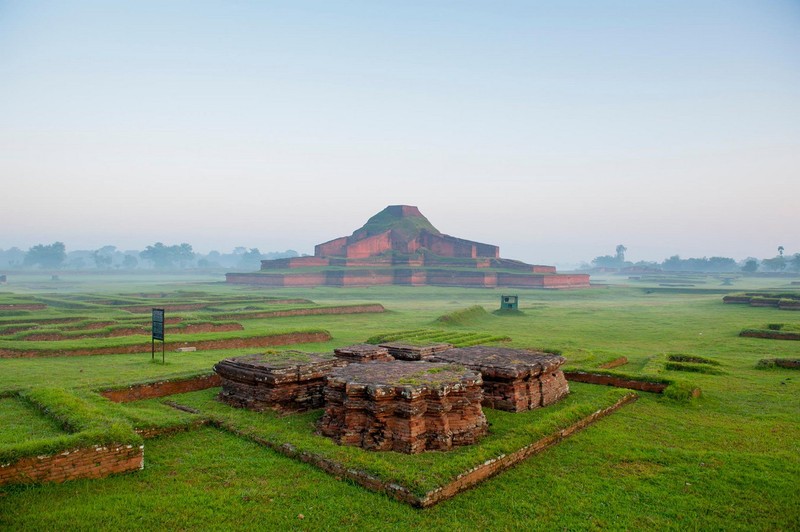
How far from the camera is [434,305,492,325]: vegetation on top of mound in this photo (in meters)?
21.3

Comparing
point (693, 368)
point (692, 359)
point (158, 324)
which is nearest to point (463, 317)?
point (692, 359)

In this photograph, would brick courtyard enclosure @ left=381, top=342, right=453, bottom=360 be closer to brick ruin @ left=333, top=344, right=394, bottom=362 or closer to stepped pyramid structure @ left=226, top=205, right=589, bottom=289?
brick ruin @ left=333, top=344, right=394, bottom=362

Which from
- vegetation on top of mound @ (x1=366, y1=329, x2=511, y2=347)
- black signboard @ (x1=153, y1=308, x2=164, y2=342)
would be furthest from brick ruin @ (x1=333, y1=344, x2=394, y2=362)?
vegetation on top of mound @ (x1=366, y1=329, x2=511, y2=347)

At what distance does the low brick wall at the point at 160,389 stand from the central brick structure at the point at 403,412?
3.19 metres

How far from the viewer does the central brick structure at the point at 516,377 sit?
7.33 metres

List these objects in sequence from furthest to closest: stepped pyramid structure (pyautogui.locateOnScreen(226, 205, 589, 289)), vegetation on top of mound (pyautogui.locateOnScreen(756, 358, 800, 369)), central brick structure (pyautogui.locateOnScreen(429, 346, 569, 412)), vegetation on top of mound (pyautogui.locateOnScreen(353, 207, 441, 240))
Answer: vegetation on top of mound (pyautogui.locateOnScreen(353, 207, 441, 240)) < stepped pyramid structure (pyautogui.locateOnScreen(226, 205, 589, 289)) < vegetation on top of mound (pyautogui.locateOnScreen(756, 358, 800, 369)) < central brick structure (pyautogui.locateOnScreen(429, 346, 569, 412))

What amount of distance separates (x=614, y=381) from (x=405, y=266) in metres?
45.5

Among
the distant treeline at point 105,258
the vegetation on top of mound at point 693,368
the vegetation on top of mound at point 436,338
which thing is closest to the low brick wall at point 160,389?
the vegetation on top of mound at point 436,338

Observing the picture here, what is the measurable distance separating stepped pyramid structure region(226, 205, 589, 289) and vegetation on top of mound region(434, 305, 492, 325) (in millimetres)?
24688

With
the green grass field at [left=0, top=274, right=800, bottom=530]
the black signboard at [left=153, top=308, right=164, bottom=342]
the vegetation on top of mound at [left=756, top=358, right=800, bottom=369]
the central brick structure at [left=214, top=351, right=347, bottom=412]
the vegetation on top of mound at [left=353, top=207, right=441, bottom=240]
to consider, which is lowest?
the green grass field at [left=0, top=274, right=800, bottom=530]

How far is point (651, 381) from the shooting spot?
877 cm

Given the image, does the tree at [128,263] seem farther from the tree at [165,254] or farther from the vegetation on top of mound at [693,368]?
the vegetation on top of mound at [693,368]

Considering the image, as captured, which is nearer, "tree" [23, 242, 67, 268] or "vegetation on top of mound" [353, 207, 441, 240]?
"vegetation on top of mound" [353, 207, 441, 240]

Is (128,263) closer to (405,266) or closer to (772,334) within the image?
(405,266)
